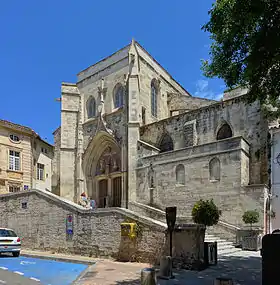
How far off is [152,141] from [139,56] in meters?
7.11

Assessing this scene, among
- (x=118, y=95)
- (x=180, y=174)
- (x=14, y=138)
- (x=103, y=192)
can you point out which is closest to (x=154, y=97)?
(x=118, y=95)

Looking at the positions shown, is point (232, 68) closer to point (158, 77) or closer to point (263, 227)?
point (263, 227)

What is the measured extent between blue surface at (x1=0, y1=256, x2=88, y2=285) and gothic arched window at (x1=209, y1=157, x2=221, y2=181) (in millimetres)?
8899

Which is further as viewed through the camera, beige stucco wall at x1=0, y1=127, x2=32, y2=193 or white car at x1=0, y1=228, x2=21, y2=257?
beige stucco wall at x1=0, y1=127, x2=32, y2=193

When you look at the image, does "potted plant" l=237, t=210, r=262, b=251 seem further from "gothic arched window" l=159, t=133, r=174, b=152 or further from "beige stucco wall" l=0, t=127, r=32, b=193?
"beige stucco wall" l=0, t=127, r=32, b=193

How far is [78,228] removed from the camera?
14.1 metres

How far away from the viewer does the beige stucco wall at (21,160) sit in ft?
83.4

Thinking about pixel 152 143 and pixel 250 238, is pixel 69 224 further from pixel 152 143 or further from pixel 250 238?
pixel 152 143

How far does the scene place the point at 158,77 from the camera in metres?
29.0

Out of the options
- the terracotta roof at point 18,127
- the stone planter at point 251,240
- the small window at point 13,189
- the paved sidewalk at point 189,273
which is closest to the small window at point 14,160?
the small window at point 13,189

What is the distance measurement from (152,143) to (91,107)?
7608mm

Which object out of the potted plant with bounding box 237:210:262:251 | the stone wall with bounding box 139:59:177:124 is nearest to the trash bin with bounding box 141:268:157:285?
the potted plant with bounding box 237:210:262:251

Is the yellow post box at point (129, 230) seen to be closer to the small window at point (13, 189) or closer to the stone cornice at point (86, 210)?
the stone cornice at point (86, 210)

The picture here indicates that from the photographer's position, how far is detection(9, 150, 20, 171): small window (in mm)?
26156
